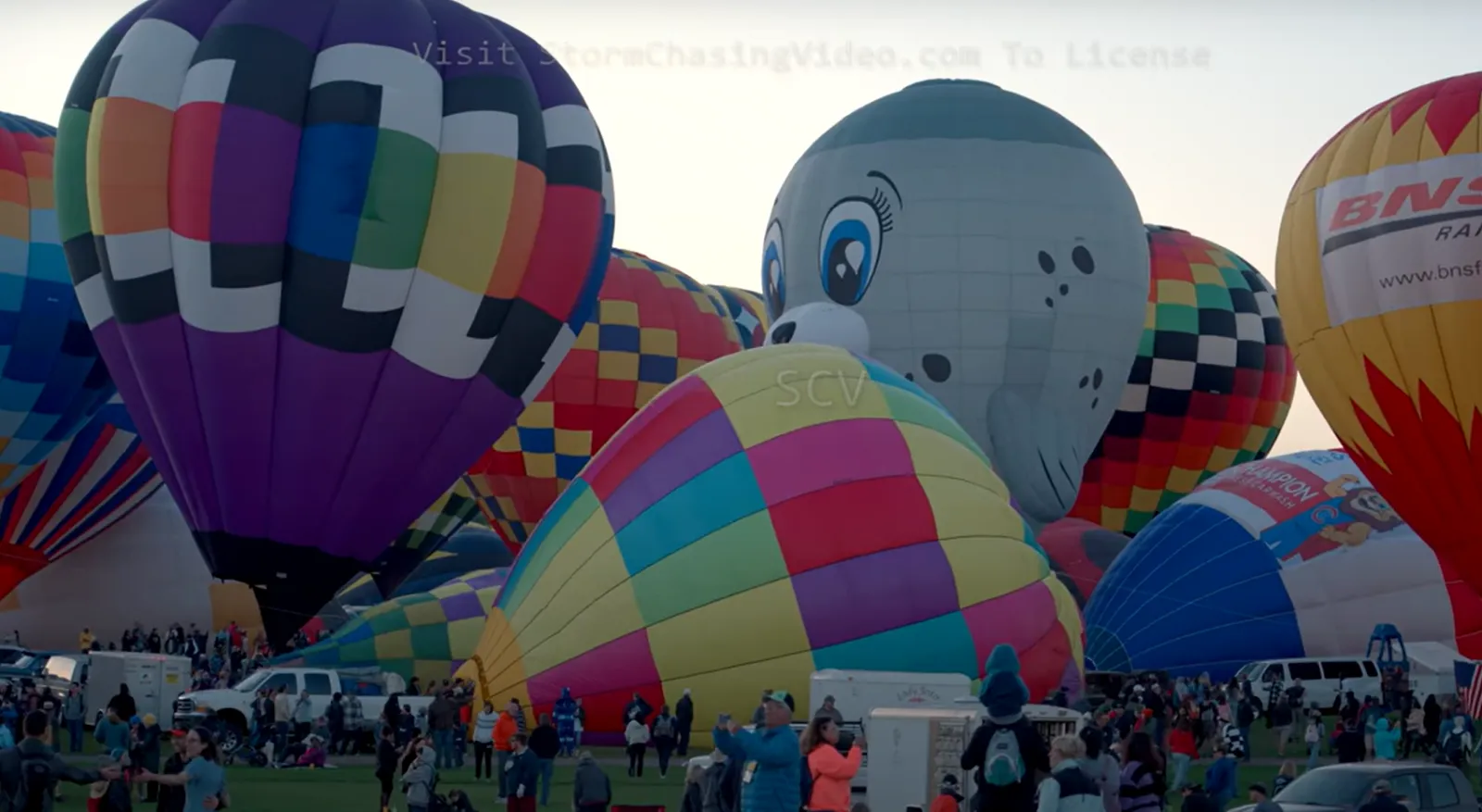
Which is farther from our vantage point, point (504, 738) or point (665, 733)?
point (665, 733)

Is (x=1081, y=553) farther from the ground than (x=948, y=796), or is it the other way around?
(x=1081, y=553)

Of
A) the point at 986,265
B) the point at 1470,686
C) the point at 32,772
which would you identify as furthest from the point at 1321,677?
the point at 32,772

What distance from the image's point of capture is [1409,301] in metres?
22.0

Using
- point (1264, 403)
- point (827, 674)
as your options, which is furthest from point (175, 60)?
point (1264, 403)

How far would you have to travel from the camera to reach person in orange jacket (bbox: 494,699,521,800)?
14.5 m

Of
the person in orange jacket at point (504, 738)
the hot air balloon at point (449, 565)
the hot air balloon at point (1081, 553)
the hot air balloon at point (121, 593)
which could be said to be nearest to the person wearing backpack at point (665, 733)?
the person in orange jacket at point (504, 738)

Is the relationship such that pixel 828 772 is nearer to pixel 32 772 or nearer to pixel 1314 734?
pixel 32 772

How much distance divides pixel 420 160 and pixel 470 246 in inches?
36.6

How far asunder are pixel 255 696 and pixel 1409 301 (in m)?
12.1

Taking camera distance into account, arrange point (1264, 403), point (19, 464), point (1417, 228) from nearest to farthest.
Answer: point (1417, 228) → point (19, 464) → point (1264, 403)

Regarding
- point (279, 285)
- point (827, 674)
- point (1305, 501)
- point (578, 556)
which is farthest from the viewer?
point (1305, 501)

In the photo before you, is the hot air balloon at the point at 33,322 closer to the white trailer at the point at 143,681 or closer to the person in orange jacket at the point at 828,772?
the white trailer at the point at 143,681

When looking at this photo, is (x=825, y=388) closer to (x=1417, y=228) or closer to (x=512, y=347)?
(x=512, y=347)

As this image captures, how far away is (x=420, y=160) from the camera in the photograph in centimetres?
2005
